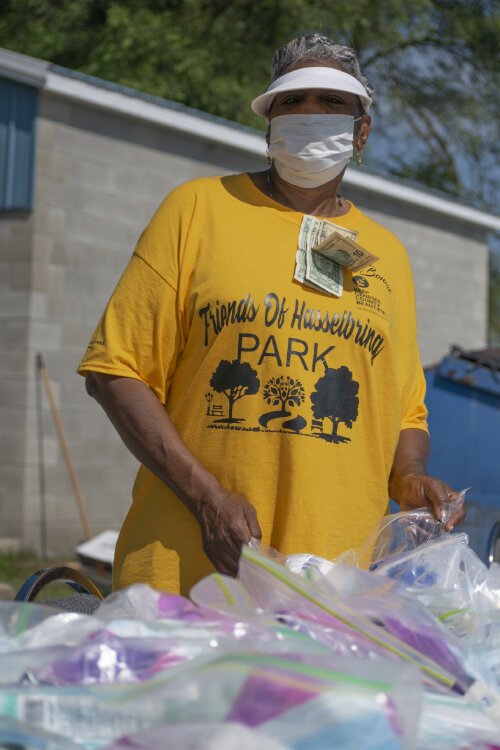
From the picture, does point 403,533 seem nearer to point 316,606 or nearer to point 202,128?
point 316,606

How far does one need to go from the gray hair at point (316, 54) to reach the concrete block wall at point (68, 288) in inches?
290

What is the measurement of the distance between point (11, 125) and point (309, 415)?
8010 mm

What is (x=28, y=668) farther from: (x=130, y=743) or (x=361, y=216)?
(x=361, y=216)

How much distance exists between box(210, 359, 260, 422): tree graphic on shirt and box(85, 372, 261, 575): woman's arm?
0.13 metres

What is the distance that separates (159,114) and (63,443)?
3203mm

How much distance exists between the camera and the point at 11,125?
9797mm

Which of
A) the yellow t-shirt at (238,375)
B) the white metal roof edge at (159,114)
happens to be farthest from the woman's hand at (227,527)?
the white metal roof edge at (159,114)

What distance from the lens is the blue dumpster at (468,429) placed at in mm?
6125

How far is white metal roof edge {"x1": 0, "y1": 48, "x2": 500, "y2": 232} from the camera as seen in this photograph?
378 inches

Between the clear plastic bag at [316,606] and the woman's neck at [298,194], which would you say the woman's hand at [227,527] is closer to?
the clear plastic bag at [316,606]

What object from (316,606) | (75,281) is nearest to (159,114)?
(75,281)

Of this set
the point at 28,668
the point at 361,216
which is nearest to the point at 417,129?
the point at 361,216

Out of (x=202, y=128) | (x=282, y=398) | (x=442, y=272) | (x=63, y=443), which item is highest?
(x=202, y=128)

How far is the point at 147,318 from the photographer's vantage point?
7.87ft
